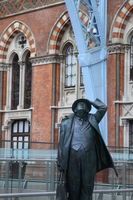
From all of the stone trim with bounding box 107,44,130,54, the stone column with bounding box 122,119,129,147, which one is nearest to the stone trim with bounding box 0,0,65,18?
the stone trim with bounding box 107,44,130,54

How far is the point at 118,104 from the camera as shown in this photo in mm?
21750

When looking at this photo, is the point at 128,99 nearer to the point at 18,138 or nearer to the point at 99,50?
the point at 99,50

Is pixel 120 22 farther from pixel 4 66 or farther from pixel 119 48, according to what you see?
pixel 4 66

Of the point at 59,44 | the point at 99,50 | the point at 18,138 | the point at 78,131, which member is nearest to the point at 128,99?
the point at 99,50

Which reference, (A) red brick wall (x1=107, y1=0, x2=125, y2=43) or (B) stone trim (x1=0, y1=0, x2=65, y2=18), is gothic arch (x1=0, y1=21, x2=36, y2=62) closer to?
(B) stone trim (x1=0, y1=0, x2=65, y2=18)

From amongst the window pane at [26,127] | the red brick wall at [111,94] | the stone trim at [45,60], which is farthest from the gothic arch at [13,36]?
the red brick wall at [111,94]

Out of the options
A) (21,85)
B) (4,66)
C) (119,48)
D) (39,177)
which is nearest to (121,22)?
(119,48)

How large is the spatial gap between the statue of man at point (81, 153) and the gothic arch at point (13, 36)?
18297 millimetres

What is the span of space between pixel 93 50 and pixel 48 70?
5337mm

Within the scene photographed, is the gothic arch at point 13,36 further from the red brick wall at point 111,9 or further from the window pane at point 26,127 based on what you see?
the red brick wall at point 111,9

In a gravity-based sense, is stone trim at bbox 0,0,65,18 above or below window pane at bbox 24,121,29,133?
above

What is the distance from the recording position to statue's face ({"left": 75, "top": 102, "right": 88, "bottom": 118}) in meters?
7.44

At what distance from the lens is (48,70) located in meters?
24.9

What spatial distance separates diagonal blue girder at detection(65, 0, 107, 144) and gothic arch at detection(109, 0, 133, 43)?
54.5 inches
